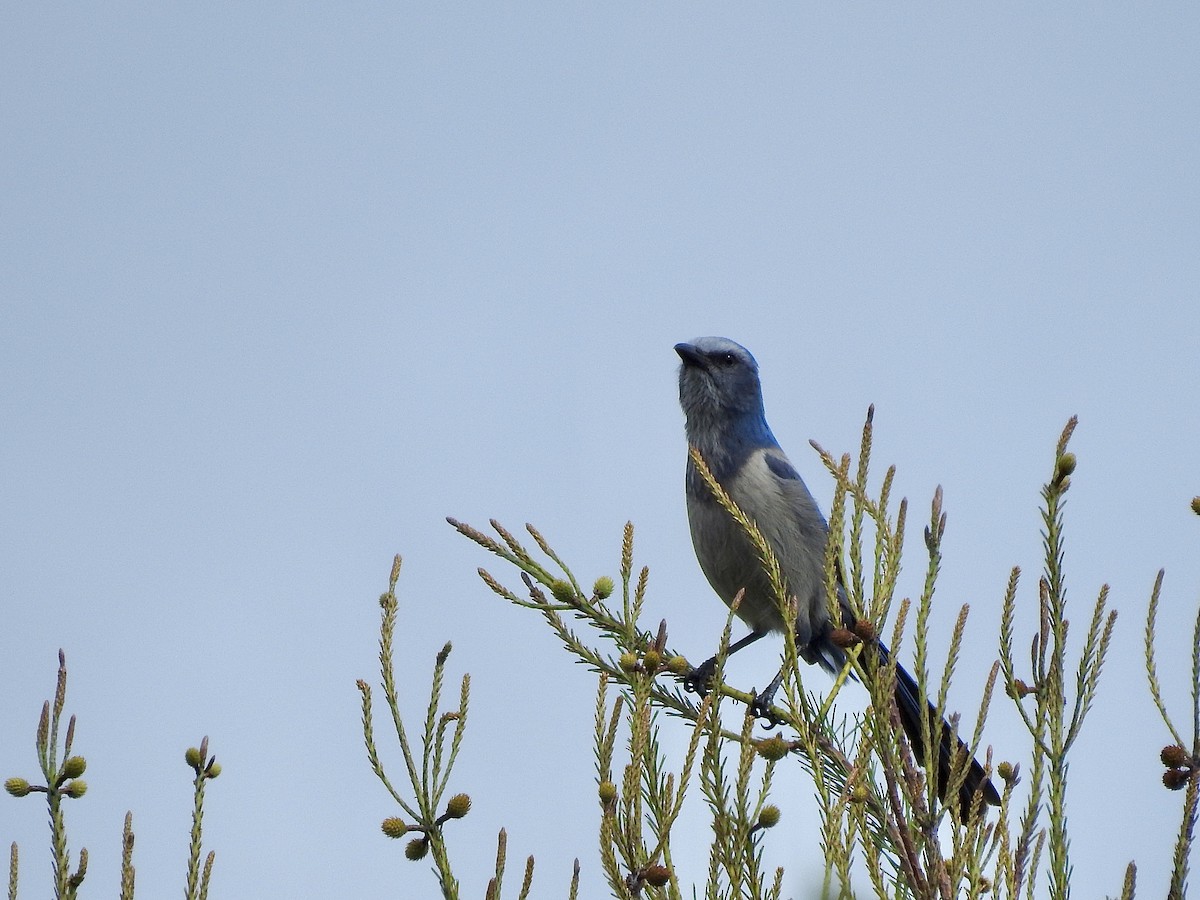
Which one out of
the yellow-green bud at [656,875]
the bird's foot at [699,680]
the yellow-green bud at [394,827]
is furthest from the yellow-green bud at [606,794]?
the bird's foot at [699,680]

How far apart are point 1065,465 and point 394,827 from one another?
158cm

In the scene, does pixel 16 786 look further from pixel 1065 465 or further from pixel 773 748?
pixel 1065 465

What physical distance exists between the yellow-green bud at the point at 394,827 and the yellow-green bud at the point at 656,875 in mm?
655

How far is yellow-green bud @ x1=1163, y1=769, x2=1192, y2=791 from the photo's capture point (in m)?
2.41

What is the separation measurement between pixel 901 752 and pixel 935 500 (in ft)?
1.71

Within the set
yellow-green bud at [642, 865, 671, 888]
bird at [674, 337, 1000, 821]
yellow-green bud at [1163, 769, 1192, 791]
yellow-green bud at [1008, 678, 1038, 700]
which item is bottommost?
yellow-green bud at [642, 865, 671, 888]

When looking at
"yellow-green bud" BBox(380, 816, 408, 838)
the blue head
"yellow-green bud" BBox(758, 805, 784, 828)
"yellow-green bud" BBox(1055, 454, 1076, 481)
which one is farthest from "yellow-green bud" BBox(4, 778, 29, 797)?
the blue head

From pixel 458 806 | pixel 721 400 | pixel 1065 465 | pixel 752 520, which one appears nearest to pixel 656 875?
pixel 458 806

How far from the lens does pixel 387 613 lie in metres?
2.71

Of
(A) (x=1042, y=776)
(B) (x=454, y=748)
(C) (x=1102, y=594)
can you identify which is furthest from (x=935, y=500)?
(B) (x=454, y=748)

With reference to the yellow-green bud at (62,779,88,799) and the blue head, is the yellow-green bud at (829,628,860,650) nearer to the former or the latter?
the yellow-green bud at (62,779,88,799)

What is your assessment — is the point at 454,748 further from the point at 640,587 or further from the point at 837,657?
the point at 837,657

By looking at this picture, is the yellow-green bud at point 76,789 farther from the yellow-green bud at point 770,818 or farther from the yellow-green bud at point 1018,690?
the yellow-green bud at point 1018,690

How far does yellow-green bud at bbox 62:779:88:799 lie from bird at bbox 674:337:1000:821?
106 inches
